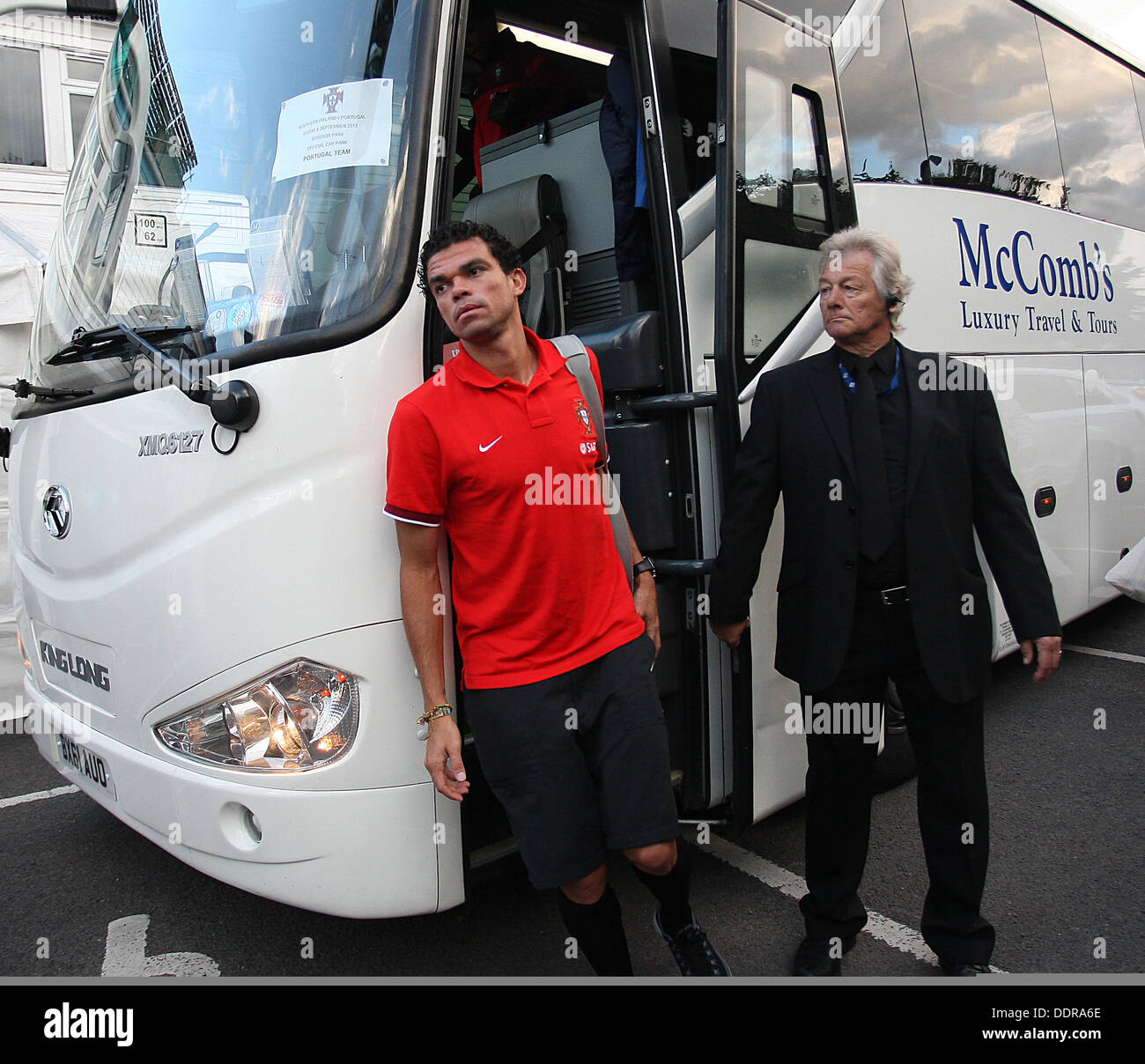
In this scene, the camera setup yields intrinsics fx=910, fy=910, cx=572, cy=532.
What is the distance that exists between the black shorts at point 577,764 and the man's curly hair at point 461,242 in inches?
39.9

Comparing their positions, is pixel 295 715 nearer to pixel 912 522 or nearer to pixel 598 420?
pixel 598 420

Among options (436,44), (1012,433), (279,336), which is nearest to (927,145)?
(1012,433)

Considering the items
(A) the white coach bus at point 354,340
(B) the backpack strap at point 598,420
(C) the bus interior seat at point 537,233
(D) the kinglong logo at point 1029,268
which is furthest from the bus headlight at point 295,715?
(D) the kinglong logo at point 1029,268

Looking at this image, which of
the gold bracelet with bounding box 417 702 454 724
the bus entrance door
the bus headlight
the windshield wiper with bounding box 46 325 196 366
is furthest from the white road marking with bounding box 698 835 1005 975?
the windshield wiper with bounding box 46 325 196 366

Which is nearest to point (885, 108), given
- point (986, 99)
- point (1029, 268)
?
point (986, 99)

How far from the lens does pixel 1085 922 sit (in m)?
2.91

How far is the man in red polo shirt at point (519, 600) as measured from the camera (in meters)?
2.14

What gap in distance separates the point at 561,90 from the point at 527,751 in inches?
114

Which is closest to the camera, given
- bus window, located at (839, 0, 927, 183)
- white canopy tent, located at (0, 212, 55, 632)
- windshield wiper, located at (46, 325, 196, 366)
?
windshield wiper, located at (46, 325, 196, 366)

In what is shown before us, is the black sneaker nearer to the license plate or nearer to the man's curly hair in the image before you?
the license plate

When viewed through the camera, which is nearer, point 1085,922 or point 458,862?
point 458,862

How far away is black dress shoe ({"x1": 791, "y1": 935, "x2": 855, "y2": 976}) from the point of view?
2.65 m

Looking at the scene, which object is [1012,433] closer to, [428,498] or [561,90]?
[561,90]

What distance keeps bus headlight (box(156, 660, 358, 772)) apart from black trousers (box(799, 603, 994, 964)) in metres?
1.30
